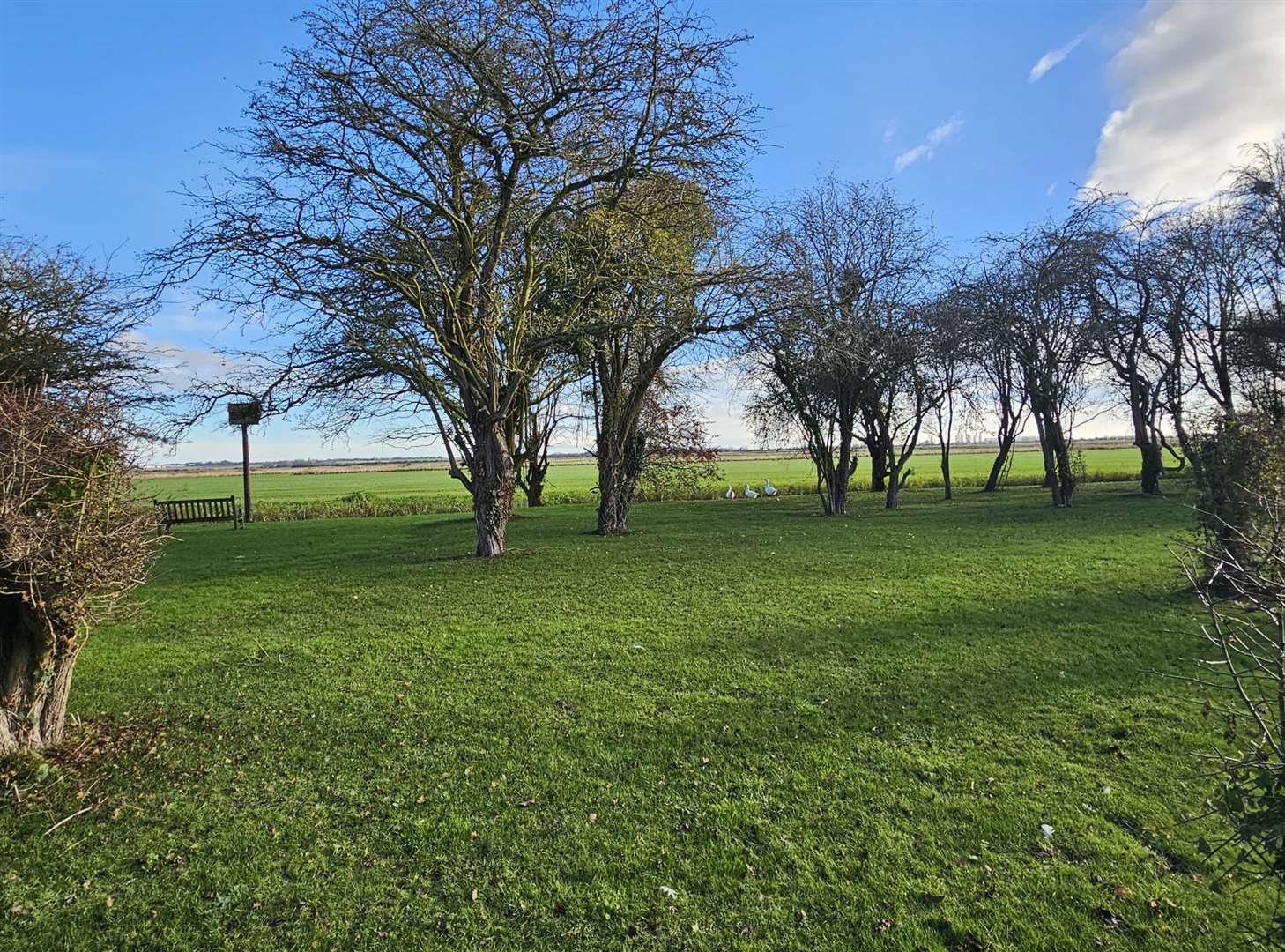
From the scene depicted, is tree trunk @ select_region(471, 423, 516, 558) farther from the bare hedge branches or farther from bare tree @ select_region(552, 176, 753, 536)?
the bare hedge branches

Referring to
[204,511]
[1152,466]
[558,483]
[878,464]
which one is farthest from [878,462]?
[204,511]

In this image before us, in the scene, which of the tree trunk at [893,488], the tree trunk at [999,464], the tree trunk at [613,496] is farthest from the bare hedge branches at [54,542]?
the tree trunk at [999,464]

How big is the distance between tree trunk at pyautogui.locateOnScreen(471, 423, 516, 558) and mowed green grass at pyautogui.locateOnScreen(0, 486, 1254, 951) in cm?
486

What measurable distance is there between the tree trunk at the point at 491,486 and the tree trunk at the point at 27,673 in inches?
353

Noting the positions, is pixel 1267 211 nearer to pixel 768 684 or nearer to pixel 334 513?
pixel 768 684

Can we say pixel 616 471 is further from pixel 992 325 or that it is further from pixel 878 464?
pixel 878 464

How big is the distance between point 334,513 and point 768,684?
84.7 feet

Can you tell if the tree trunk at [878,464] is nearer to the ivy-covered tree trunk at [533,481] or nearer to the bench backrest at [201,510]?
the ivy-covered tree trunk at [533,481]

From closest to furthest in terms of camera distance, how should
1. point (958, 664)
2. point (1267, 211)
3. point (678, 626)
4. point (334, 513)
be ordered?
point (958, 664) < point (678, 626) < point (1267, 211) < point (334, 513)

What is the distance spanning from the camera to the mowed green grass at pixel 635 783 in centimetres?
284

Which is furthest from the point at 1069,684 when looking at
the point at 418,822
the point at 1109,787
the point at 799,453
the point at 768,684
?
the point at 799,453

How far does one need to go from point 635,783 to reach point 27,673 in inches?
149

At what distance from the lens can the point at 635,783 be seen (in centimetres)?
398

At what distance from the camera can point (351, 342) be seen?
447 inches
